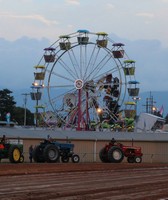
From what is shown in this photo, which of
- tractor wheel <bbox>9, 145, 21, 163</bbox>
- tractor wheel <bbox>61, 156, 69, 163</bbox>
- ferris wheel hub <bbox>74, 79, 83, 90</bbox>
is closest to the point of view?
tractor wheel <bbox>9, 145, 21, 163</bbox>

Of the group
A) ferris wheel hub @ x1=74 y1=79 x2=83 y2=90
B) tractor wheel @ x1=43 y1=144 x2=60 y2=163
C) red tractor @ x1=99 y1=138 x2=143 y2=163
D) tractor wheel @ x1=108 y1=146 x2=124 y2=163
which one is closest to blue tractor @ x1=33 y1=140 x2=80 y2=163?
tractor wheel @ x1=43 y1=144 x2=60 y2=163

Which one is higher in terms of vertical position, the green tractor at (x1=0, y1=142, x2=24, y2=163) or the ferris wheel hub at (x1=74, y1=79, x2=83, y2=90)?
the ferris wheel hub at (x1=74, y1=79, x2=83, y2=90)

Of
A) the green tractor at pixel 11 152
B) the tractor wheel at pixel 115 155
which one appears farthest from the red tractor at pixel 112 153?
the green tractor at pixel 11 152

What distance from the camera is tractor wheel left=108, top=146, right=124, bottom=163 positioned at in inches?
1467

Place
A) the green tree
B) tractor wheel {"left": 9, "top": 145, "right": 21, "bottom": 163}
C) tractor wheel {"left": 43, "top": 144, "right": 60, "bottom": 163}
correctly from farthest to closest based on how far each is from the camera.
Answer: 1. the green tree
2. tractor wheel {"left": 43, "top": 144, "right": 60, "bottom": 163}
3. tractor wheel {"left": 9, "top": 145, "right": 21, "bottom": 163}

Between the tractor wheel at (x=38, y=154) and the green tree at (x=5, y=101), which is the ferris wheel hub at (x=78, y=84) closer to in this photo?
the tractor wheel at (x=38, y=154)

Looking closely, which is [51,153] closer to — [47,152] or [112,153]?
[47,152]

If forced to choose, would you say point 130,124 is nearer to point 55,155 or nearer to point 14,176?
point 55,155

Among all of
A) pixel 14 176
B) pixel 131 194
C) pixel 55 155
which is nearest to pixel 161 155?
pixel 55 155

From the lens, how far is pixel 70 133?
4956 cm

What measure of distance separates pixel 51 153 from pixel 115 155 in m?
5.21

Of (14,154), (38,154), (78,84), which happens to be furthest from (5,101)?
(14,154)

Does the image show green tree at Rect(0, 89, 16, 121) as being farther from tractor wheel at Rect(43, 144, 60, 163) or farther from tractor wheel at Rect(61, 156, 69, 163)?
tractor wheel at Rect(43, 144, 60, 163)

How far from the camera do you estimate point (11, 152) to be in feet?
104
